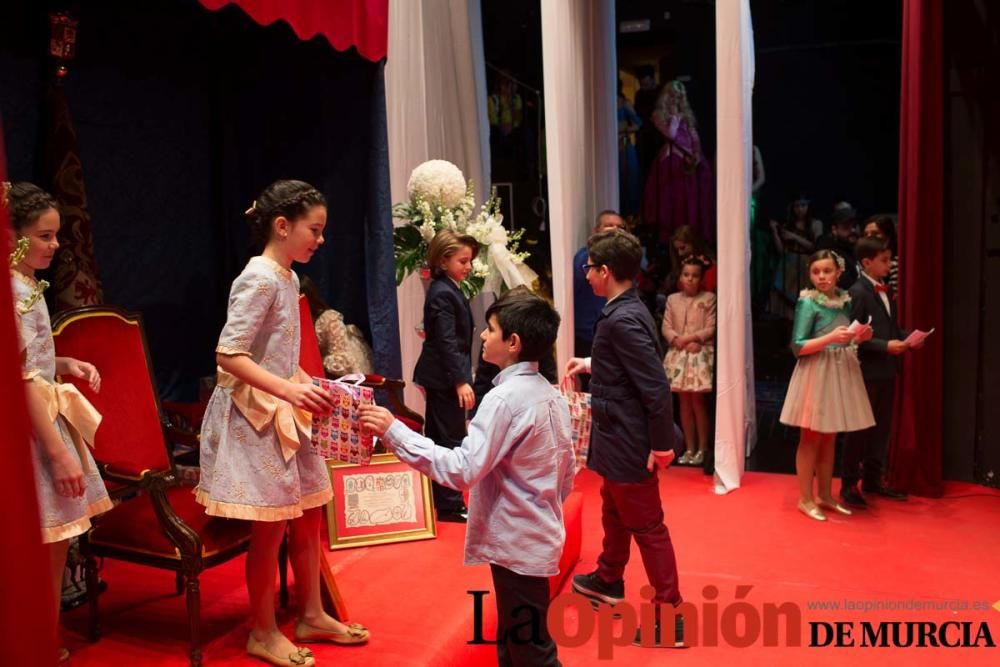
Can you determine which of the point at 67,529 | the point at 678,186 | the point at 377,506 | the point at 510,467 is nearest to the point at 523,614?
the point at 510,467

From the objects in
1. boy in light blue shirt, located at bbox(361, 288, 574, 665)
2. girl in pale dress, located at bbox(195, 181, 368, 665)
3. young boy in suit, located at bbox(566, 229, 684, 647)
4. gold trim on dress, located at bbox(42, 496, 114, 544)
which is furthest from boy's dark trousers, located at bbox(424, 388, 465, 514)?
gold trim on dress, located at bbox(42, 496, 114, 544)

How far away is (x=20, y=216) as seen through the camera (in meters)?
2.37

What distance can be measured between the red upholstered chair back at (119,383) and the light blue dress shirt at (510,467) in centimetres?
125

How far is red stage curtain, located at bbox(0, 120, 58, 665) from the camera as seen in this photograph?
1.73 feet

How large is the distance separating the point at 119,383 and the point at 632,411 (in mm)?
1758

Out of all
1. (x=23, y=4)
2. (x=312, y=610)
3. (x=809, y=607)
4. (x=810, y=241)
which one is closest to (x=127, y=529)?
(x=312, y=610)

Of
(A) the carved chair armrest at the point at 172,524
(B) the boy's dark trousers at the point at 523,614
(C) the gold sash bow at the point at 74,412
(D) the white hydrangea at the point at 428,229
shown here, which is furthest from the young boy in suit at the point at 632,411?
(C) the gold sash bow at the point at 74,412

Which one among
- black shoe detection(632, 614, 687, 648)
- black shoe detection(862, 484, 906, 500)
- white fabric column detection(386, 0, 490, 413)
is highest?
white fabric column detection(386, 0, 490, 413)

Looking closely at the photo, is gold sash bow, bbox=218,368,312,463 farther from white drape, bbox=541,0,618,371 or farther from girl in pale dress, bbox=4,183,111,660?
white drape, bbox=541,0,618,371

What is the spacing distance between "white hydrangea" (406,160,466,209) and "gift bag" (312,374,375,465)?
2.32 metres

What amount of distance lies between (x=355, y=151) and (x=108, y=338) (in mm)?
1694

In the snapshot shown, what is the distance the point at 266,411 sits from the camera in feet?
8.19

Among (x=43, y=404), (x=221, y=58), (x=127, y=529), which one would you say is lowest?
(x=127, y=529)

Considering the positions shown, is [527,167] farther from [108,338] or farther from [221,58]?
[108,338]
